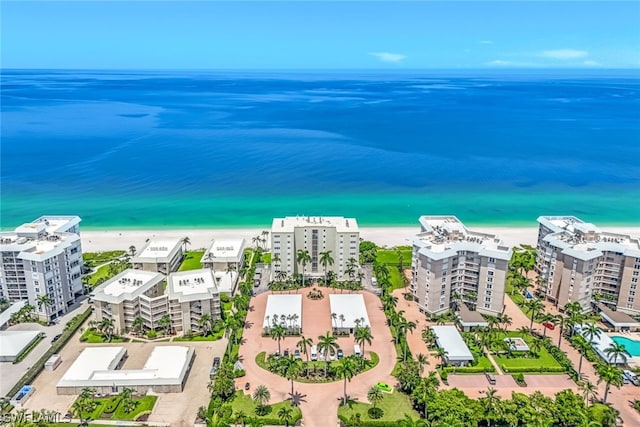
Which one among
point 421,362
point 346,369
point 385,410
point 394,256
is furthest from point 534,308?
point 394,256

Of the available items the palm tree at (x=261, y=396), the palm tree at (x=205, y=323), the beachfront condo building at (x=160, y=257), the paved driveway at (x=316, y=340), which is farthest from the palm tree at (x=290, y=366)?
the beachfront condo building at (x=160, y=257)

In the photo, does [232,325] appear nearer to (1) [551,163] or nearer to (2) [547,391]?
(2) [547,391]

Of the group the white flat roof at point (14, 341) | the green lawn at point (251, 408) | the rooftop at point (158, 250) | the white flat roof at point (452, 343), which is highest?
the rooftop at point (158, 250)

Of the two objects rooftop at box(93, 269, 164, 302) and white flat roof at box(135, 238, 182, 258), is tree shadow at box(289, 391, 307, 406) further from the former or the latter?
white flat roof at box(135, 238, 182, 258)

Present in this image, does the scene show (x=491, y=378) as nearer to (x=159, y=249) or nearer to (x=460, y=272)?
(x=460, y=272)

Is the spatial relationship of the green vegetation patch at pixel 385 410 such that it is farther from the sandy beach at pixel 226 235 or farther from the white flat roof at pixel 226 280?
the sandy beach at pixel 226 235

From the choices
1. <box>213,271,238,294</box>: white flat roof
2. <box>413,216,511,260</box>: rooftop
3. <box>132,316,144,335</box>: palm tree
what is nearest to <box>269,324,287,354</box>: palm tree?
<box>213,271,238,294</box>: white flat roof
